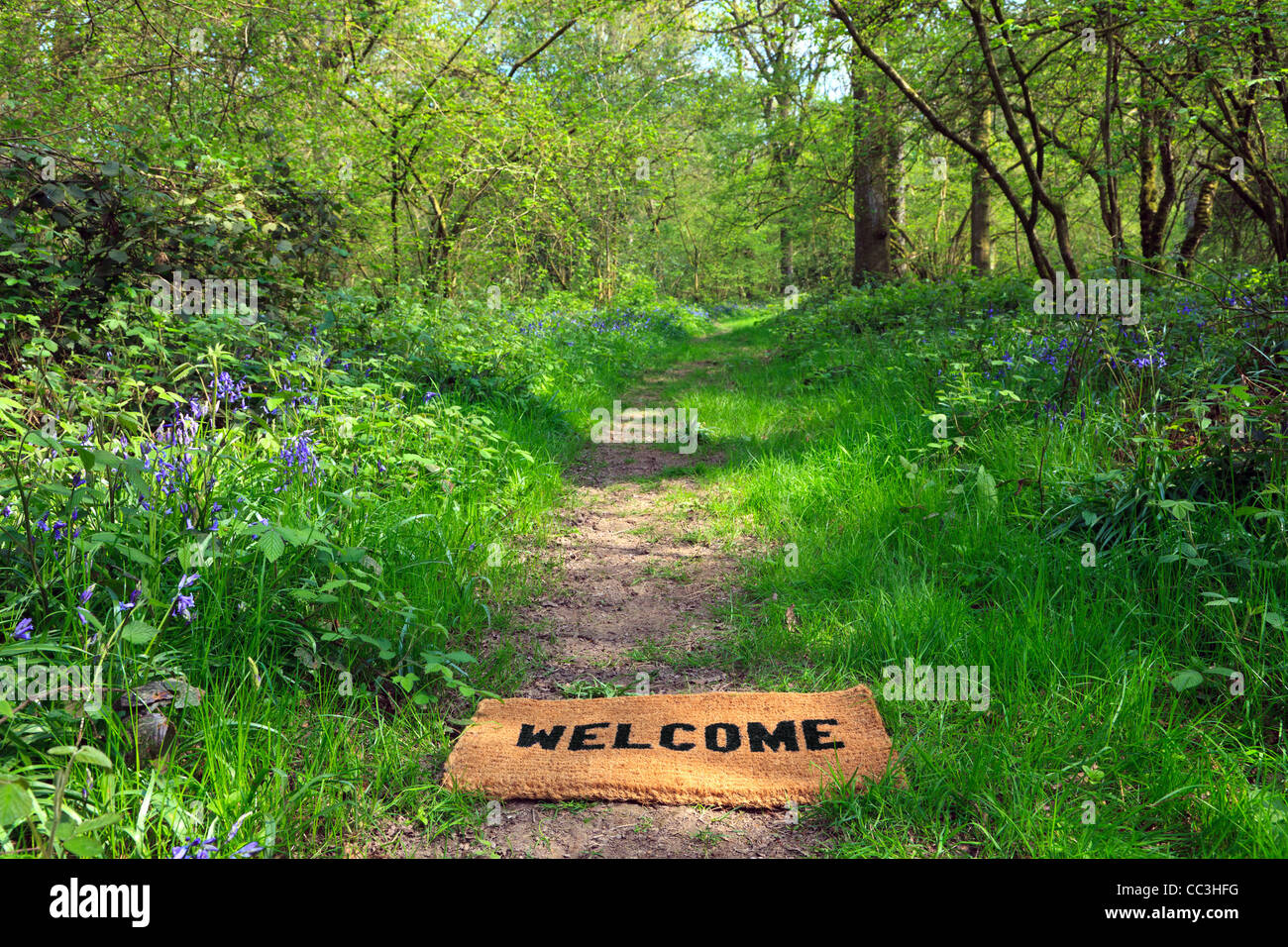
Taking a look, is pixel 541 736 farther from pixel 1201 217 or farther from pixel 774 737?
pixel 1201 217

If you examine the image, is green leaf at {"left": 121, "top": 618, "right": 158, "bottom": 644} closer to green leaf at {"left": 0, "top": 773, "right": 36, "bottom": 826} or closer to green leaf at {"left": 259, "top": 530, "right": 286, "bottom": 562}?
green leaf at {"left": 259, "top": 530, "right": 286, "bottom": 562}

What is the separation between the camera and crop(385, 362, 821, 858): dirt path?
167cm

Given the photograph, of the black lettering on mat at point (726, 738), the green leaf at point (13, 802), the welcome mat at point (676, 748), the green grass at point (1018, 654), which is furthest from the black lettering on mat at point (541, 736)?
the green leaf at point (13, 802)

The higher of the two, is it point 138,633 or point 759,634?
point 138,633

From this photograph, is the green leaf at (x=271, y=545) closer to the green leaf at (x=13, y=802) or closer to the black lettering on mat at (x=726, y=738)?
the green leaf at (x=13, y=802)

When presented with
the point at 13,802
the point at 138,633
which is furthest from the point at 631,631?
the point at 13,802

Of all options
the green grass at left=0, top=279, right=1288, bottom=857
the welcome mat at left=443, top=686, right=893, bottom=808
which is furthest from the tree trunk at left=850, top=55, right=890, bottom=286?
the welcome mat at left=443, top=686, right=893, bottom=808

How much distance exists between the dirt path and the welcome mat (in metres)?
0.06

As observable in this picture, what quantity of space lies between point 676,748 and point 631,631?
859 millimetres

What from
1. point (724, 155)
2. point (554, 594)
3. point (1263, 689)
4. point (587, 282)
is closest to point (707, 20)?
point (724, 155)

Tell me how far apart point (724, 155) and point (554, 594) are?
51.1 ft

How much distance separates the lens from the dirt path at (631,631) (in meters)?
1.67

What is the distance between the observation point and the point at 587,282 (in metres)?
17.1

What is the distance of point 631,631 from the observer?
2846 millimetres
